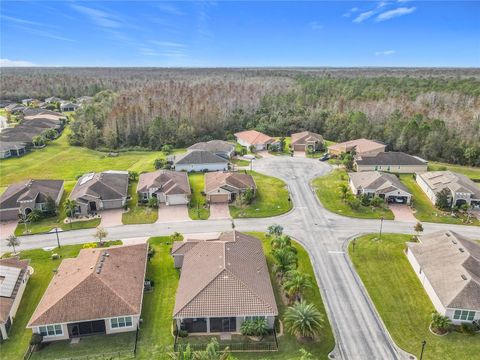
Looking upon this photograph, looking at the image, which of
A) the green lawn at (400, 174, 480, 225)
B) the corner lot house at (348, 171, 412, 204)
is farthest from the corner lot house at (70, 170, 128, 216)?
the green lawn at (400, 174, 480, 225)

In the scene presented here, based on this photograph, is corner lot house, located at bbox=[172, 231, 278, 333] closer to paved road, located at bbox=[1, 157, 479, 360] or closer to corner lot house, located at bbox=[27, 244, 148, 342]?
corner lot house, located at bbox=[27, 244, 148, 342]

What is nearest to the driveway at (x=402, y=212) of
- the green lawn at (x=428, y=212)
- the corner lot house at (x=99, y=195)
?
the green lawn at (x=428, y=212)

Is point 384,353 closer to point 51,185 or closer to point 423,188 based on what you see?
point 423,188

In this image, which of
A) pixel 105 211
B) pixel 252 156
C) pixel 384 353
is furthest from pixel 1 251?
pixel 252 156

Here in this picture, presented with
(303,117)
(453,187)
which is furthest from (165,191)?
(303,117)

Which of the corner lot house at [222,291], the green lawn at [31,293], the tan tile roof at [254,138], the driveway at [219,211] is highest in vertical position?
the tan tile roof at [254,138]

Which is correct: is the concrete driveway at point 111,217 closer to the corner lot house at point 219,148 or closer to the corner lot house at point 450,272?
the corner lot house at point 219,148
